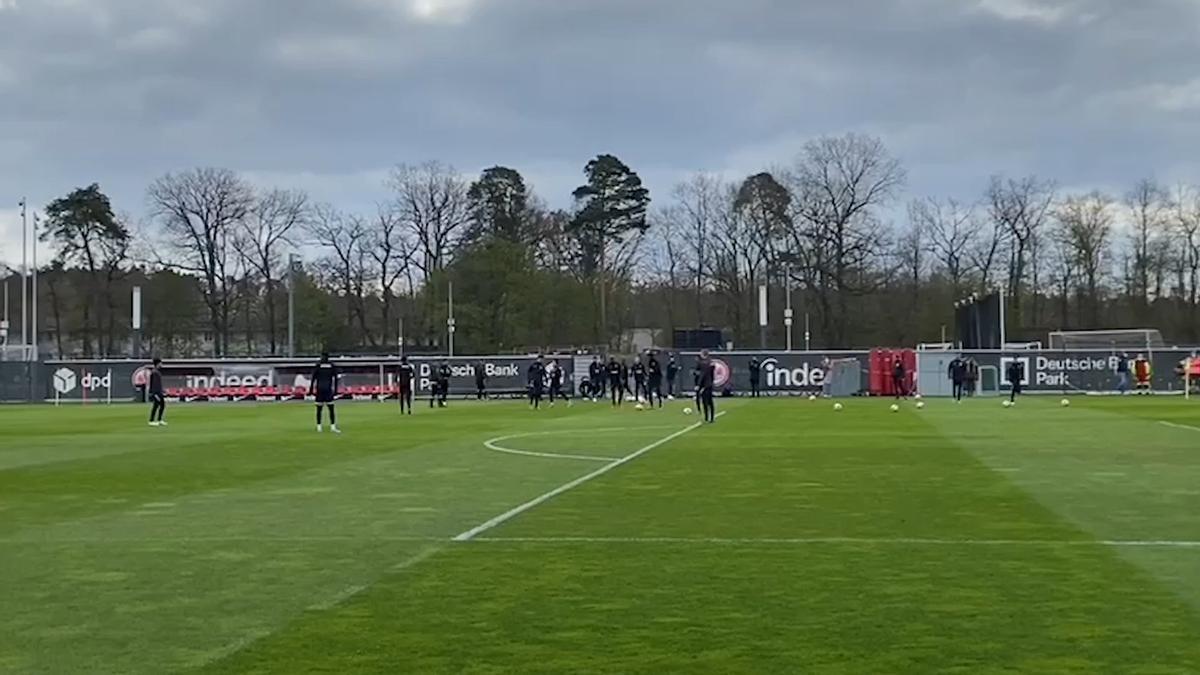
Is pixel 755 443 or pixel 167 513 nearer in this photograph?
pixel 167 513

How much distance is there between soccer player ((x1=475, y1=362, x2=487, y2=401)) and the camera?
65.8 m

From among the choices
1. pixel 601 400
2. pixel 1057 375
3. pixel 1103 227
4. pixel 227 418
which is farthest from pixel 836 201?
pixel 227 418

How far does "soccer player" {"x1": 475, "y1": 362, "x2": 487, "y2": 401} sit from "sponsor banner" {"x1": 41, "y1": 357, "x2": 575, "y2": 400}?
0.39 ft

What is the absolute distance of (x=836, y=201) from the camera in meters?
100

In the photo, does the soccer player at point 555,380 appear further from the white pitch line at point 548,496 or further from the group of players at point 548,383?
the white pitch line at point 548,496

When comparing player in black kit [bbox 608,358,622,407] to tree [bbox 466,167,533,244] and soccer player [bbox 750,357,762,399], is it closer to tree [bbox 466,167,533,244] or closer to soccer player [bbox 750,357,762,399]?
soccer player [bbox 750,357,762,399]

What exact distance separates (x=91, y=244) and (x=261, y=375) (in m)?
42.2

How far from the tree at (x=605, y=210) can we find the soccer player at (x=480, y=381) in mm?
38380

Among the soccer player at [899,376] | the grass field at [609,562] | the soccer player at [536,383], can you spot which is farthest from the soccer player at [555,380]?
the grass field at [609,562]

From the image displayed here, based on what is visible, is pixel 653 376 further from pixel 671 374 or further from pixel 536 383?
pixel 671 374

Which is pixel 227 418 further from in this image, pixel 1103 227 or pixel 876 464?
pixel 1103 227

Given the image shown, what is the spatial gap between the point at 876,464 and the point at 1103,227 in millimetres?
83614

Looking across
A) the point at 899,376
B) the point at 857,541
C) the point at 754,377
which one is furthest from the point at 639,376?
the point at 857,541

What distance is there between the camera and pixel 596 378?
61844mm
